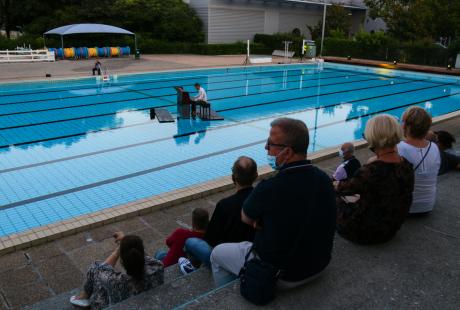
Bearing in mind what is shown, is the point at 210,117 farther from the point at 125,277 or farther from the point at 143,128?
the point at 125,277

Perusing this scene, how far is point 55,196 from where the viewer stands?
6832 mm

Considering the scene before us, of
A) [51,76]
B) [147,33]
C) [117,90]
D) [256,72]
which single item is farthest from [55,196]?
[147,33]

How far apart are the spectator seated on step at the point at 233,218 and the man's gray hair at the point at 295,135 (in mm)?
754

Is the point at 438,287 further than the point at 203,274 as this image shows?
No

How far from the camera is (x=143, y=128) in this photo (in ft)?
36.5

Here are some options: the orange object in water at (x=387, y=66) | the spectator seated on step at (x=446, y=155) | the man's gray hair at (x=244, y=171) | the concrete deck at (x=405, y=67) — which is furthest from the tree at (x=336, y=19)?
the man's gray hair at (x=244, y=171)

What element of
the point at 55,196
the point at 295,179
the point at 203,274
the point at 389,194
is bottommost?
the point at 55,196

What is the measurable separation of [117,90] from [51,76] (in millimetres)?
3224

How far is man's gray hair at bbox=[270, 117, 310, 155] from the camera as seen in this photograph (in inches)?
92.3

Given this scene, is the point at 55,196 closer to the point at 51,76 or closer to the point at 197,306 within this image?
the point at 197,306

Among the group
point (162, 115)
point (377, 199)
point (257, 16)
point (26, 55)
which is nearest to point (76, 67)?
point (26, 55)

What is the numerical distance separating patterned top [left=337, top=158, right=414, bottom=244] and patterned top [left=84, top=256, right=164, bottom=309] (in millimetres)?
1490

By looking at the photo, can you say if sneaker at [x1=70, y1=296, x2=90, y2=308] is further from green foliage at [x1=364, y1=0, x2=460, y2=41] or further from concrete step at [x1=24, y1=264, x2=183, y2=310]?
green foliage at [x1=364, y1=0, x2=460, y2=41]

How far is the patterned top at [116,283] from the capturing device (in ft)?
9.31
